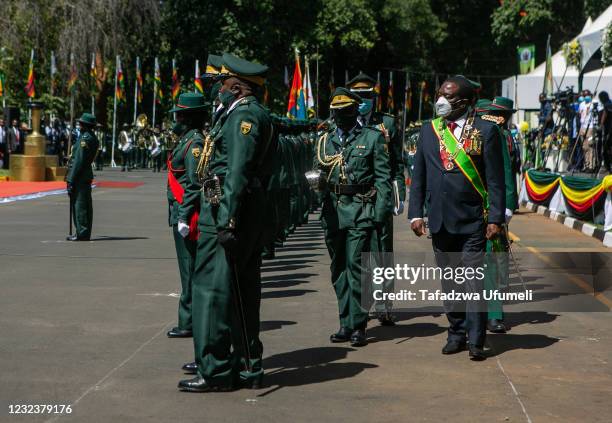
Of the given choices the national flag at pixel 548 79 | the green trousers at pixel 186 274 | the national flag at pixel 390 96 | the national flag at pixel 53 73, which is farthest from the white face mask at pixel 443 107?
the national flag at pixel 390 96

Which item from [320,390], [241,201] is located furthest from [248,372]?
[241,201]

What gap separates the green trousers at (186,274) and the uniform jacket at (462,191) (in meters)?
1.70

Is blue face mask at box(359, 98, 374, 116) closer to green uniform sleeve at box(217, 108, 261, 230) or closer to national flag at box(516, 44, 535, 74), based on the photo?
green uniform sleeve at box(217, 108, 261, 230)

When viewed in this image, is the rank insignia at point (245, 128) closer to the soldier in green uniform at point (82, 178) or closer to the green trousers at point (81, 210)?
the soldier in green uniform at point (82, 178)

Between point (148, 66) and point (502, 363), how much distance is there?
46.3m

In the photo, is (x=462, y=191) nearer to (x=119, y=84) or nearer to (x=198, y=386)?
(x=198, y=386)

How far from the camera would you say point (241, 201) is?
6.37m

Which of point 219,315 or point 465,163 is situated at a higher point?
point 465,163

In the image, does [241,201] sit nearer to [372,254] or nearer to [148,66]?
[372,254]

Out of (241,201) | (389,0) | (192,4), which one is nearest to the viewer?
(241,201)

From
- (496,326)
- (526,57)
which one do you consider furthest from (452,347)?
(526,57)

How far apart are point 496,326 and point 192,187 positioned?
2729 mm

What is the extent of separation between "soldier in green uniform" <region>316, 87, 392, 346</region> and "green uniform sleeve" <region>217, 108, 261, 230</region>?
2.17 m

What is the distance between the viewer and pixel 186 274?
8680mm
